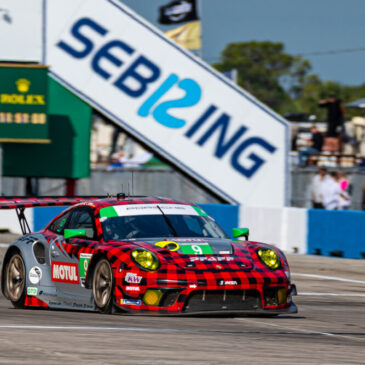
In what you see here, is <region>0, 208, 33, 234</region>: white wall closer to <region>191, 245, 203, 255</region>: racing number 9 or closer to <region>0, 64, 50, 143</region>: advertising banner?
<region>0, 64, 50, 143</region>: advertising banner

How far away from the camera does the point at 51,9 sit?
84.4 feet

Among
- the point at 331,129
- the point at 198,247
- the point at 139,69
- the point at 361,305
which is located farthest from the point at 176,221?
the point at 331,129

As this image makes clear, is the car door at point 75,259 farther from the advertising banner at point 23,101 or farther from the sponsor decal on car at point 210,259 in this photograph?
the advertising banner at point 23,101

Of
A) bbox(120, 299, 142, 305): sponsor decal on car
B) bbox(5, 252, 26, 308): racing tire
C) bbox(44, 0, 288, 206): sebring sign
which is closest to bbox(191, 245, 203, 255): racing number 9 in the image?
bbox(120, 299, 142, 305): sponsor decal on car

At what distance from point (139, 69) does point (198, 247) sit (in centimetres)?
1679

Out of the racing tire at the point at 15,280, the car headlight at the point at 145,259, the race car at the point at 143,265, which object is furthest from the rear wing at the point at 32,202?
the car headlight at the point at 145,259

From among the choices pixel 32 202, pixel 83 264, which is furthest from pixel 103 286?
A: pixel 32 202

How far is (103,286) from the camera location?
9.02 meters

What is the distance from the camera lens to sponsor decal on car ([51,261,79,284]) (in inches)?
374

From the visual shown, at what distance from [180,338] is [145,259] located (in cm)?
137

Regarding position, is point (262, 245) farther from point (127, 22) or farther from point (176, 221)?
point (127, 22)

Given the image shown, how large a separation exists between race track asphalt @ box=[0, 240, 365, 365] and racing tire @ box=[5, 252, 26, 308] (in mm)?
A: 173

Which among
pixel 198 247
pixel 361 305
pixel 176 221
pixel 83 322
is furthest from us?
pixel 361 305

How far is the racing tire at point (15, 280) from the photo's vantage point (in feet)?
33.8
